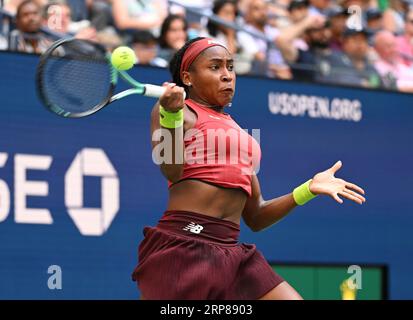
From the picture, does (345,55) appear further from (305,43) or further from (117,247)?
(117,247)

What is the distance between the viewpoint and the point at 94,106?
202 inches

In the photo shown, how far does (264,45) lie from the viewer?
9734mm

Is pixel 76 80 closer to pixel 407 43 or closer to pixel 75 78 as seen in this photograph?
pixel 75 78

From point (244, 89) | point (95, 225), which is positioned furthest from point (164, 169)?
point (244, 89)

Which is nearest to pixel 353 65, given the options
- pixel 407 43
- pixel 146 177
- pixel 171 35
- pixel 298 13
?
pixel 298 13

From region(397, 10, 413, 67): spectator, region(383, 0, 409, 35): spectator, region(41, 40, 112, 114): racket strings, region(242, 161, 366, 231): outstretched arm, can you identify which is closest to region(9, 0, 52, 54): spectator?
region(41, 40, 112, 114): racket strings

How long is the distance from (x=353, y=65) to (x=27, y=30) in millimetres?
3376

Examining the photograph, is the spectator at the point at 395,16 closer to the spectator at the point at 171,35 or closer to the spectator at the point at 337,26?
the spectator at the point at 337,26

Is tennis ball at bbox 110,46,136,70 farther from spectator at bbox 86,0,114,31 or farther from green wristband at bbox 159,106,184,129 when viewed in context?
spectator at bbox 86,0,114,31

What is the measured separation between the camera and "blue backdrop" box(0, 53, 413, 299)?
7.91 m

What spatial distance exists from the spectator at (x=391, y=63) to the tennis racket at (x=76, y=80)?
520 centimetres

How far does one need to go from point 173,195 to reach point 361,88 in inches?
183

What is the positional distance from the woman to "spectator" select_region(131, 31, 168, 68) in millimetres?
3246

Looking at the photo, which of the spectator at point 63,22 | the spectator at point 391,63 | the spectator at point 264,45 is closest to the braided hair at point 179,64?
the spectator at point 63,22
